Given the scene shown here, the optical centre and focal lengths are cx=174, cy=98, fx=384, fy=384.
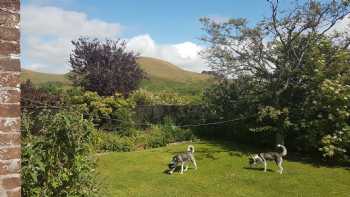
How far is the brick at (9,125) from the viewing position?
3.22 metres

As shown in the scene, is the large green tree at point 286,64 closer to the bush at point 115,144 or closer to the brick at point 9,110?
the bush at point 115,144

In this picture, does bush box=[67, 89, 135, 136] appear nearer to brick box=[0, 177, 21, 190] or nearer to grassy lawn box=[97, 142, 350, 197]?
grassy lawn box=[97, 142, 350, 197]

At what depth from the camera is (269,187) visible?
1009cm

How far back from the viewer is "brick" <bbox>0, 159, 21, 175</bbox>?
127 inches

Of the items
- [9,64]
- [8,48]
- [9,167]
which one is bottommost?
[9,167]

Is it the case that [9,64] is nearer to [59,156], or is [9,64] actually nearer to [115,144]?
[59,156]

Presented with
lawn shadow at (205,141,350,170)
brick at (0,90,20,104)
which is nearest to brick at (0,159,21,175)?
brick at (0,90,20,104)

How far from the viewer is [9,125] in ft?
10.7

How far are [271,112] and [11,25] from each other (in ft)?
37.7

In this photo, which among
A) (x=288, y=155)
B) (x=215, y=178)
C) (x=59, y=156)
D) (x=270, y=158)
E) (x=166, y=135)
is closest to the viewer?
(x=59, y=156)

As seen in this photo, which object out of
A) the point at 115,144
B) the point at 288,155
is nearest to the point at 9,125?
the point at 115,144

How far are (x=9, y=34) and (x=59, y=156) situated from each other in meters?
2.76

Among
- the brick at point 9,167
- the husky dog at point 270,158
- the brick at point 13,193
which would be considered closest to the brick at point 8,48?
the brick at point 9,167

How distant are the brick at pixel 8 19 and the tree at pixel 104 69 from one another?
16766 mm
